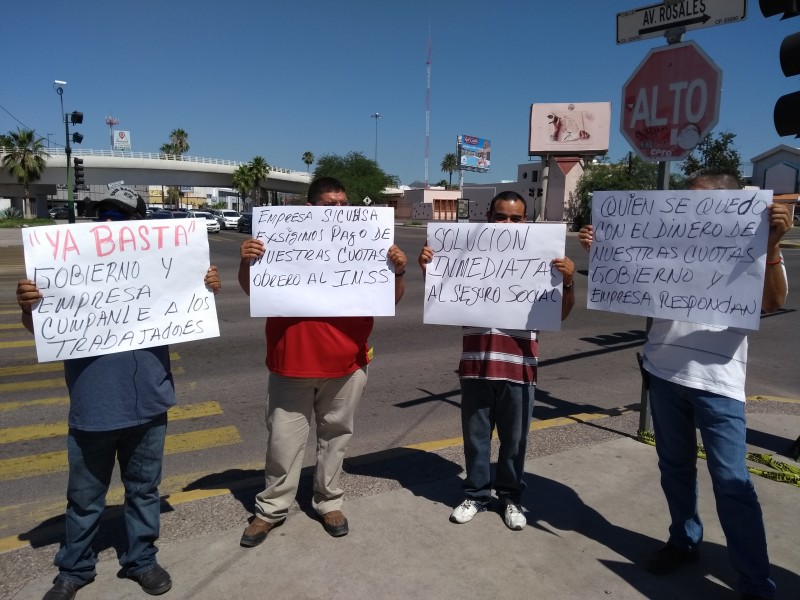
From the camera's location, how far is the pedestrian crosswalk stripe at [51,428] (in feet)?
16.2

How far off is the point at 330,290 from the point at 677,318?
1.80 m

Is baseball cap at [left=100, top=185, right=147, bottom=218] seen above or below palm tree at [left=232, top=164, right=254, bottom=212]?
below

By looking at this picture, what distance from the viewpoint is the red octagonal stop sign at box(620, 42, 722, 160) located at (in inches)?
156

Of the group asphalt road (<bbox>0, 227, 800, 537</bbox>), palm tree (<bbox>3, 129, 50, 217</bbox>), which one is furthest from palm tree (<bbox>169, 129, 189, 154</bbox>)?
asphalt road (<bbox>0, 227, 800, 537</bbox>)

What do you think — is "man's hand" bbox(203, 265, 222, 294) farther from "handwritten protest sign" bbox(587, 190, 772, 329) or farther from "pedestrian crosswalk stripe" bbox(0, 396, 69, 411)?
"pedestrian crosswalk stripe" bbox(0, 396, 69, 411)

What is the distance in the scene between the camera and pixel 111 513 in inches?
139

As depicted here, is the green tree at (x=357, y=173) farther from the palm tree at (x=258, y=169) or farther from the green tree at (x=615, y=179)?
the green tree at (x=615, y=179)

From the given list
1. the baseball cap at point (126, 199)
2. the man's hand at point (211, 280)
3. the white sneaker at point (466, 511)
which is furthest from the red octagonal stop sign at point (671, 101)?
the baseball cap at point (126, 199)

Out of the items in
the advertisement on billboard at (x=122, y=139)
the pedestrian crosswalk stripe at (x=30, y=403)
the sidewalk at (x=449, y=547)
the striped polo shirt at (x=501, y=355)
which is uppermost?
the advertisement on billboard at (x=122, y=139)

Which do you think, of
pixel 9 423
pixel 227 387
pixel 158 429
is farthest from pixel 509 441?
pixel 9 423

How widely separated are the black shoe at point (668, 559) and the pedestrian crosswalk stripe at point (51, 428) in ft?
12.8

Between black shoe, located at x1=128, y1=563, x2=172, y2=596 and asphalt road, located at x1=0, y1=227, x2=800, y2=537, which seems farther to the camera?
asphalt road, located at x1=0, y1=227, x2=800, y2=537

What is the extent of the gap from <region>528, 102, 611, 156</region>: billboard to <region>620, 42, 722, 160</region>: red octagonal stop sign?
5781 cm

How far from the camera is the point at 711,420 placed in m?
2.74
